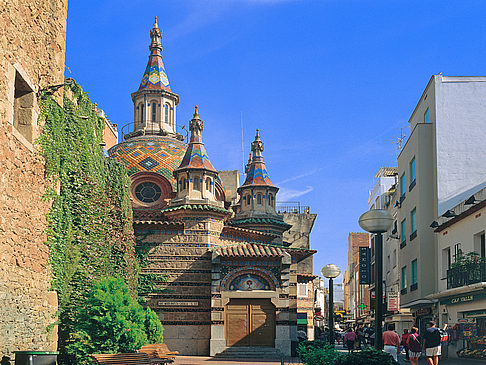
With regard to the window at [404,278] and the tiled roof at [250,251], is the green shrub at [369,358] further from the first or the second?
the window at [404,278]

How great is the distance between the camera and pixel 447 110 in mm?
29797

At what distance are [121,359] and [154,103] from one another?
26.2 m

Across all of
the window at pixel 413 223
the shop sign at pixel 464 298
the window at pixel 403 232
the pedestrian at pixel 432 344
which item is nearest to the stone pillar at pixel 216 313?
the shop sign at pixel 464 298

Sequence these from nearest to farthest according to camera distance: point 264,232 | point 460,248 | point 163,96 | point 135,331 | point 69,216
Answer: point 135,331
point 69,216
point 460,248
point 264,232
point 163,96

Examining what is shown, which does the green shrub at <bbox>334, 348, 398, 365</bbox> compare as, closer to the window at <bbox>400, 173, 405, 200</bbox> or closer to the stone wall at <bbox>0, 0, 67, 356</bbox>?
the stone wall at <bbox>0, 0, 67, 356</bbox>

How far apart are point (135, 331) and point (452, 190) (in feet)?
60.5

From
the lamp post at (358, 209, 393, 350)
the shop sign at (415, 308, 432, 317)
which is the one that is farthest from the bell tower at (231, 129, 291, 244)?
the lamp post at (358, 209, 393, 350)

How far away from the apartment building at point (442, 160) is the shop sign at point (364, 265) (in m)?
21.7

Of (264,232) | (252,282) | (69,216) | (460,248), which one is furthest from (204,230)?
(69,216)

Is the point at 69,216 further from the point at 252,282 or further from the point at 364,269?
the point at 364,269

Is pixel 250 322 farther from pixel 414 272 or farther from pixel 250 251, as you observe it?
pixel 414 272

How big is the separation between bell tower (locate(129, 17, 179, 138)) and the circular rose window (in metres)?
5.12

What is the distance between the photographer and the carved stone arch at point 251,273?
Result: 2822 cm

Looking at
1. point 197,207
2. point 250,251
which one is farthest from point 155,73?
point 250,251
